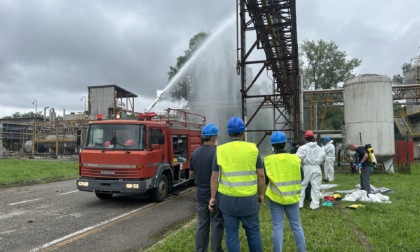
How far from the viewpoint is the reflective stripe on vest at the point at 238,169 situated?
12.8 feet

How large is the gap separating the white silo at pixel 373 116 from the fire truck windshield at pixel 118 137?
37.7 ft

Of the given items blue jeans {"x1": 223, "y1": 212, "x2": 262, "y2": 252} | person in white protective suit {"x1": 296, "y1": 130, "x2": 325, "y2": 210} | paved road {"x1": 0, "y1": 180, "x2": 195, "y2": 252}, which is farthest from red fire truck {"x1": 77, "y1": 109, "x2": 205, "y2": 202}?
blue jeans {"x1": 223, "y1": 212, "x2": 262, "y2": 252}

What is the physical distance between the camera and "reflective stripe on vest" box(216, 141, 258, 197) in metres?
3.89

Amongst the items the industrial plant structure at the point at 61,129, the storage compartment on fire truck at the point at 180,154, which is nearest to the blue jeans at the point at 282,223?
the storage compartment on fire truck at the point at 180,154

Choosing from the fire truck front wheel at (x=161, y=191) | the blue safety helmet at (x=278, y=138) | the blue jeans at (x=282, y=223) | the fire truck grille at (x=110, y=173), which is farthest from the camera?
the fire truck front wheel at (x=161, y=191)

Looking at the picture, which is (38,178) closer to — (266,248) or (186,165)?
(186,165)

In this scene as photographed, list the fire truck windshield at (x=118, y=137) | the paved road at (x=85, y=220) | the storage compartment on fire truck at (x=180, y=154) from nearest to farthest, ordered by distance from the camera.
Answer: the paved road at (x=85, y=220), the fire truck windshield at (x=118, y=137), the storage compartment on fire truck at (x=180, y=154)

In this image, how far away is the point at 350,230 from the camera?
593cm

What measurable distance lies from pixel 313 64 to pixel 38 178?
1835 inches

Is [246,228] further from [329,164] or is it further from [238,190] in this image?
[329,164]

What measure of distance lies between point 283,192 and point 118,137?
5.90 meters

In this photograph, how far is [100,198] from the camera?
413 inches

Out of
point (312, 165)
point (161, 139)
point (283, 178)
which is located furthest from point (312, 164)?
point (161, 139)

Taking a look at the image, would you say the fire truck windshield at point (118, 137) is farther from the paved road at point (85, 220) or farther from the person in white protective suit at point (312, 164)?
the person in white protective suit at point (312, 164)
